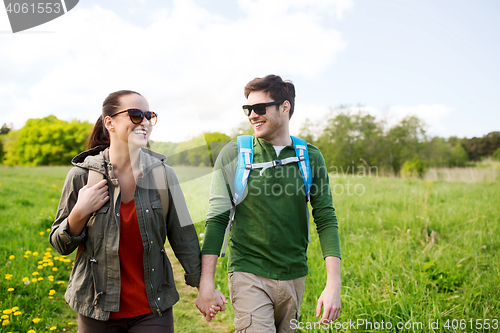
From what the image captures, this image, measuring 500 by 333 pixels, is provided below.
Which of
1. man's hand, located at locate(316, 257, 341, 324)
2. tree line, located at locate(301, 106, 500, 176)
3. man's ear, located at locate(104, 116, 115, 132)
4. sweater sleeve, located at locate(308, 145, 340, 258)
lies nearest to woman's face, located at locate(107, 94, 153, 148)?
man's ear, located at locate(104, 116, 115, 132)

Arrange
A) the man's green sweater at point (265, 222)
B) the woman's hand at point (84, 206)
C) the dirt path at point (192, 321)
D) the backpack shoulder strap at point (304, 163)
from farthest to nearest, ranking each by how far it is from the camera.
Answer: the dirt path at point (192, 321) < the backpack shoulder strap at point (304, 163) < the man's green sweater at point (265, 222) < the woman's hand at point (84, 206)

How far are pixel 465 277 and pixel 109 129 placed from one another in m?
4.50

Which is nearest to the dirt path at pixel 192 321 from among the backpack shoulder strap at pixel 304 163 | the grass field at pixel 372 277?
the grass field at pixel 372 277

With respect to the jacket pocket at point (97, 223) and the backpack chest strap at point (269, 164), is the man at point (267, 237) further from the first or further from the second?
the jacket pocket at point (97, 223)

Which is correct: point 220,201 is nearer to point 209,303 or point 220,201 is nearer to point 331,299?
point 209,303

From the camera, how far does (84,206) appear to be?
185 cm

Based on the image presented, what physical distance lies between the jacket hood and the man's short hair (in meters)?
0.89

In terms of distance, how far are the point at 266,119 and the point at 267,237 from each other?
891 millimetres

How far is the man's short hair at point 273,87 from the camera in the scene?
2.44m

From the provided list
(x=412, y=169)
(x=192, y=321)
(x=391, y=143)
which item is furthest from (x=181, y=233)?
(x=391, y=143)

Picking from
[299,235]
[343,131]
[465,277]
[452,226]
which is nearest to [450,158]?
[343,131]

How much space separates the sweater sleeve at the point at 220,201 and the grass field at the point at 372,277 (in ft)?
1.04

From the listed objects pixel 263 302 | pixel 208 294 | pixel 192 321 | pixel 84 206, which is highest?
pixel 84 206

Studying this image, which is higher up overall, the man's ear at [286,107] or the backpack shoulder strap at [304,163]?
the man's ear at [286,107]
